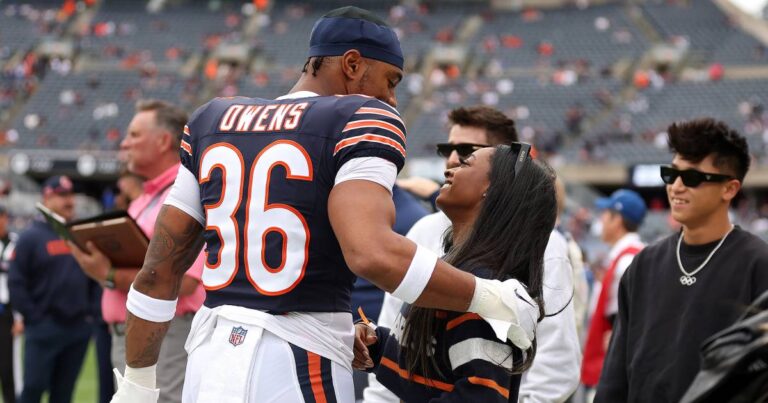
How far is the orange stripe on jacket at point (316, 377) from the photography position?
2.53 metres

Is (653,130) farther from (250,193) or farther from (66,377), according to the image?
(250,193)

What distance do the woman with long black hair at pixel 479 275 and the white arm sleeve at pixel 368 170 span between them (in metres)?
0.34

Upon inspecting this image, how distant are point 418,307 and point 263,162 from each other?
0.56m

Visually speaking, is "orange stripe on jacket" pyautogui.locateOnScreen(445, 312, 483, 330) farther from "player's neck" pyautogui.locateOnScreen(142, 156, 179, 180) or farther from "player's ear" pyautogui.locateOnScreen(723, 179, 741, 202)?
"player's neck" pyautogui.locateOnScreen(142, 156, 179, 180)

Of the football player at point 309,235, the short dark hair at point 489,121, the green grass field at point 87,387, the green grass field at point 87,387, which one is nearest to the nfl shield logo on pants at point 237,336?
the football player at point 309,235

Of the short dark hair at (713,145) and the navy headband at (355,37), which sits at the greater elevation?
the navy headband at (355,37)

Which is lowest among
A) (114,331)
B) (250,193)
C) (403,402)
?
(114,331)

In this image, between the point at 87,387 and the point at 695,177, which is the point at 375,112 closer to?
the point at 695,177

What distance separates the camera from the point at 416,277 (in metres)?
2.38

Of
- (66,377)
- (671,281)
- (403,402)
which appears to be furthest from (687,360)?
(66,377)

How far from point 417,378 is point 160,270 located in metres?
0.82

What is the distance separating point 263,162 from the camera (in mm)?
2562

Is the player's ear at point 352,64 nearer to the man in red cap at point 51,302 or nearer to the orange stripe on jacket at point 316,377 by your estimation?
the orange stripe on jacket at point 316,377

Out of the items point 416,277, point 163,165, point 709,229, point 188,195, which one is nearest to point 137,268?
point 163,165
